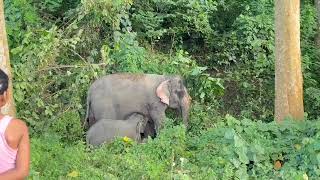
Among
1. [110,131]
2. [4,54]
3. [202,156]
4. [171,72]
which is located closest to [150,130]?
[110,131]

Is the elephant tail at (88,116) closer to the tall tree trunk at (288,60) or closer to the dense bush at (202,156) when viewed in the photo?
the dense bush at (202,156)

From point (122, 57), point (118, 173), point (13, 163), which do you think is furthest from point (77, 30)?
point (13, 163)

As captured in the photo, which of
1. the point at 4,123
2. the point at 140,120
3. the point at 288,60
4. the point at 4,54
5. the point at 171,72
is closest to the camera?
the point at 4,123

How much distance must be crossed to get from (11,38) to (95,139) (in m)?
2.67

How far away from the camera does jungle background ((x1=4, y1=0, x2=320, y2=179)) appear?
6.48m

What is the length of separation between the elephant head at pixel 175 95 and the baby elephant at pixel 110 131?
678 millimetres

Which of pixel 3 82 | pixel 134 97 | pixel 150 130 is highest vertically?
pixel 3 82

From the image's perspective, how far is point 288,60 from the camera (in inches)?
302

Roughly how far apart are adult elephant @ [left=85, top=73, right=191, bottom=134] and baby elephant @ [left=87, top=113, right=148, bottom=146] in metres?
0.58

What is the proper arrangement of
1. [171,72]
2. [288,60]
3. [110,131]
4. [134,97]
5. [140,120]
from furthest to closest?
[171,72] → [134,97] → [140,120] → [110,131] → [288,60]

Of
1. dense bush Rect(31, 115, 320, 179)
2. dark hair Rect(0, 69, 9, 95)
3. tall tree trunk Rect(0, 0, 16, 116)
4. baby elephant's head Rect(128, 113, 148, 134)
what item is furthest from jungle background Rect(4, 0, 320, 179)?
dark hair Rect(0, 69, 9, 95)

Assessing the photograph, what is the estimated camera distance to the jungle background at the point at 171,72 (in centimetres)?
648

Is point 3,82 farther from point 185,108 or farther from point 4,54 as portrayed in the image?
point 185,108

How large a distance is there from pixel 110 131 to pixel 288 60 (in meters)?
2.41
